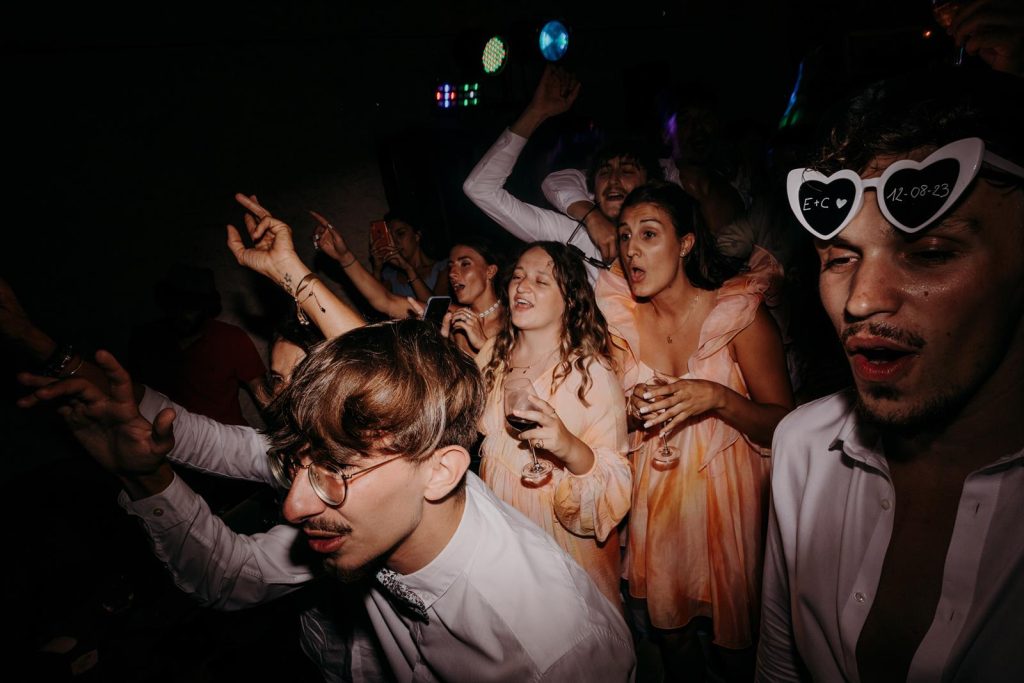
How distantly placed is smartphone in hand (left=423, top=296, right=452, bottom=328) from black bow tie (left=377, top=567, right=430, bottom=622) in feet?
6.31

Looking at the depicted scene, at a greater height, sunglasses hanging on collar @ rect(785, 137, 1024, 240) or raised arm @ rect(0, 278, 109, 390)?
sunglasses hanging on collar @ rect(785, 137, 1024, 240)

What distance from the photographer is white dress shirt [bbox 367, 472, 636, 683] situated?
1.15 metres

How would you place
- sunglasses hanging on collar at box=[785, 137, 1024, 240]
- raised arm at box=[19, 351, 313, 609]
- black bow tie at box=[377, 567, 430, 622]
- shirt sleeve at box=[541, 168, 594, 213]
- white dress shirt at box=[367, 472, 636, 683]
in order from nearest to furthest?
1. sunglasses hanging on collar at box=[785, 137, 1024, 240]
2. white dress shirt at box=[367, 472, 636, 683]
3. black bow tie at box=[377, 567, 430, 622]
4. raised arm at box=[19, 351, 313, 609]
5. shirt sleeve at box=[541, 168, 594, 213]

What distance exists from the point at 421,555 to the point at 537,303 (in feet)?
4.47

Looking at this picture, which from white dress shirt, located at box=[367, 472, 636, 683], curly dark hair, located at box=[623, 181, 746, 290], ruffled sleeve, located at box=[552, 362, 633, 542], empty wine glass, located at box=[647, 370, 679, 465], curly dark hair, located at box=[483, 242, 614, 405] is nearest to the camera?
white dress shirt, located at box=[367, 472, 636, 683]

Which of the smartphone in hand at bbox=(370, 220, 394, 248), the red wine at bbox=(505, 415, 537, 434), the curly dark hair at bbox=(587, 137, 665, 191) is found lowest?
the red wine at bbox=(505, 415, 537, 434)

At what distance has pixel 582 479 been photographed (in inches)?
71.9

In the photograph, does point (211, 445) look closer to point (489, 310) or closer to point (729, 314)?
point (489, 310)

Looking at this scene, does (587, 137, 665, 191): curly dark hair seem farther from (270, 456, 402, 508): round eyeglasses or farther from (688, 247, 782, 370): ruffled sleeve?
(270, 456, 402, 508): round eyeglasses

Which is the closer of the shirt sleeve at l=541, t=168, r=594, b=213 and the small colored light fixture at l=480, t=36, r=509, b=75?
the shirt sleeve at l=541, t=168, r=594, b=213

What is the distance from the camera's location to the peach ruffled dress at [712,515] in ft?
6.89

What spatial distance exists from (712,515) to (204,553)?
2.08 m

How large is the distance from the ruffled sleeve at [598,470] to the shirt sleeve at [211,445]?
1.34m

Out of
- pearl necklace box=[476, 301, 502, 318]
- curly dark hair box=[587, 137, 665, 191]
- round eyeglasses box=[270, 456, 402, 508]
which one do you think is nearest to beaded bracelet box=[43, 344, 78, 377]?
round eyeglasses box=[270, 456, 402, 508]
